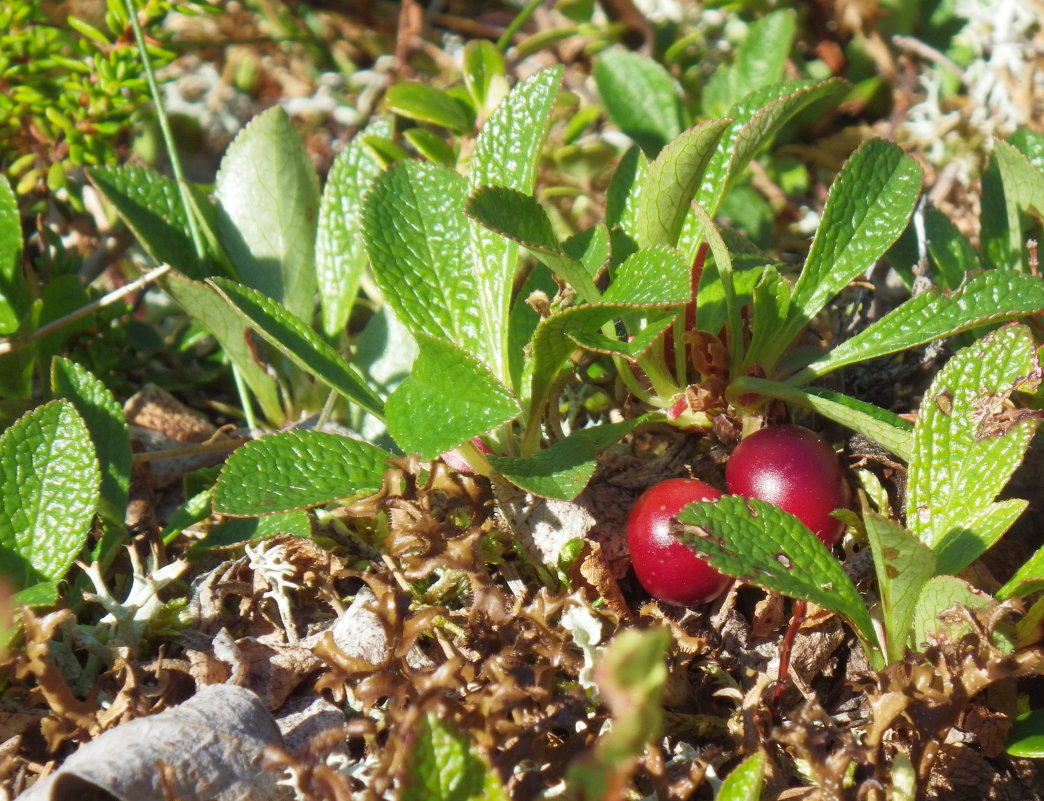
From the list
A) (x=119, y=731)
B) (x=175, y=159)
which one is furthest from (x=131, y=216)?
(x=119, y=731)

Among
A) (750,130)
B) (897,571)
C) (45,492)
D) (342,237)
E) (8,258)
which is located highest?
(750,130)

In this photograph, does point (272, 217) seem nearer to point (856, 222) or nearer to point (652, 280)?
point (652, 280)

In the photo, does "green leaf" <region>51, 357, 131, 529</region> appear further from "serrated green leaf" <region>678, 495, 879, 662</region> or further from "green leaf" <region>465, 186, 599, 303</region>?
"serrated green leaf" <region>678, 495, 879, 662</region>

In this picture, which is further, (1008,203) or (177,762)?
(1008,203)

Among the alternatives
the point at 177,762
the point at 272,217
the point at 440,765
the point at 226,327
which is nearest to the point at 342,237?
the point at 272,217

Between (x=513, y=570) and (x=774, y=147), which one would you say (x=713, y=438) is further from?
(x=774, y=147)

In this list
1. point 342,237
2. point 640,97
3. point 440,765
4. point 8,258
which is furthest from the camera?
point 640,97
